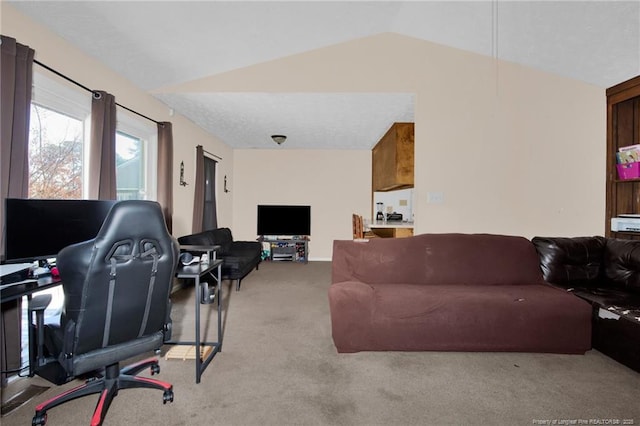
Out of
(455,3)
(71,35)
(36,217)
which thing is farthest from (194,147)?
(455,3)

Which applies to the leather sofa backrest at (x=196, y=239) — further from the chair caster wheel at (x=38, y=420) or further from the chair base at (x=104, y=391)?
the chair caster wheel at (x=38, y=420)

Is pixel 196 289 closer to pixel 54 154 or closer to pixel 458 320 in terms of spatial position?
pixel 54 154

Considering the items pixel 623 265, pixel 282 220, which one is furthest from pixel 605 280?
pixel 282 220

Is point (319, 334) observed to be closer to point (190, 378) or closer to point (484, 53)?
point (190, 378)

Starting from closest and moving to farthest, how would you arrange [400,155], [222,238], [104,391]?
[104,391] < [400,155] < [222,238]

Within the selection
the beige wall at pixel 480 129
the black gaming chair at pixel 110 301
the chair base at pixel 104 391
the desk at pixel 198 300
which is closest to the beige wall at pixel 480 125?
the beige wall at pixel 480 129

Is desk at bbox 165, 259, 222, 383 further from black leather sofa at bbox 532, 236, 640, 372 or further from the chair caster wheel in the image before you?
black leather sofa at bbox 532, 236, 640, 372

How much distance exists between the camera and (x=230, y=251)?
5371 millimetres

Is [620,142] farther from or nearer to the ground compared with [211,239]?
farther from the ground

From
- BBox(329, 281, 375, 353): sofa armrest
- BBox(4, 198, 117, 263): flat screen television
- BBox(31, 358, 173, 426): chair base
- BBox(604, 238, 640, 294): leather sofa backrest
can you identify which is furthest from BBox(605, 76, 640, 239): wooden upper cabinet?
BBox(4, 198, 117, 263): flat screen television

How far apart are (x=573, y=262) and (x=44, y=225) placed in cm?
434

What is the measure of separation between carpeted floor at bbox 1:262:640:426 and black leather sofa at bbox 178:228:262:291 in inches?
60.9

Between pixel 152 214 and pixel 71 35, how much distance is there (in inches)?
81.9

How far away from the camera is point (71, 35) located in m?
2.57
